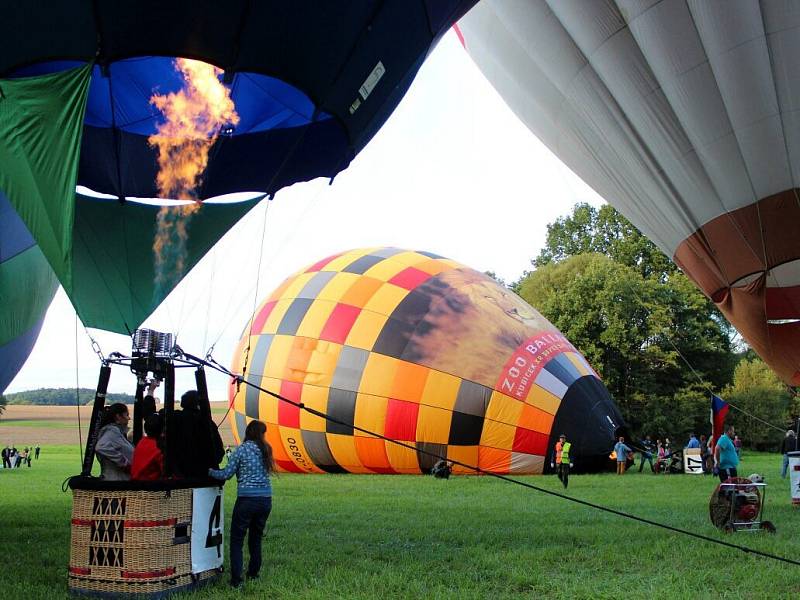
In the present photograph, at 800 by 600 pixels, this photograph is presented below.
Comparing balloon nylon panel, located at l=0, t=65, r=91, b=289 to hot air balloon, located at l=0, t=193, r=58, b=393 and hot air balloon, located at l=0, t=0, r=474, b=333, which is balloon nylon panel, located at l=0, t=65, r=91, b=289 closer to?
hot air balloon, located at l=0, t=0, r=474, b=333

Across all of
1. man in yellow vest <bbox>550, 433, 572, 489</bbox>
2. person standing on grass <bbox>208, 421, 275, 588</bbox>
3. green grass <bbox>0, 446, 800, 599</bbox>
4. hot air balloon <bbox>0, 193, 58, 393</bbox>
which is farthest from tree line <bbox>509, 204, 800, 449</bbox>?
person standing on grass <bbox>208, 421, 275, 588</bbox>

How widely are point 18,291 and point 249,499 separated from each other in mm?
4957

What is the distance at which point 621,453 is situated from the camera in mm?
13438

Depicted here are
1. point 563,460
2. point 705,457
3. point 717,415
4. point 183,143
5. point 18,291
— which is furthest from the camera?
point 705,457

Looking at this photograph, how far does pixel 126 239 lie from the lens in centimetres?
780

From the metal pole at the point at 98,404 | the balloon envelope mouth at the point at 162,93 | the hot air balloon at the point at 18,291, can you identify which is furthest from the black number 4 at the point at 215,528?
the hot air balloon at the point at 18,291

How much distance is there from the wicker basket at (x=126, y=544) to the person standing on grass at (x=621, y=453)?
1013 cm

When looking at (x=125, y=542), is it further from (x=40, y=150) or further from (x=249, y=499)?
(x=40, y=150)

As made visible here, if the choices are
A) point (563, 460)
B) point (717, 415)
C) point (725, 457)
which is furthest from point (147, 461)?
point (717, 415)

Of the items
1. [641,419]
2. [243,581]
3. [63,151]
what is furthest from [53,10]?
[641,419]

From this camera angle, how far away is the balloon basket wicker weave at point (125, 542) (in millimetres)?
4344

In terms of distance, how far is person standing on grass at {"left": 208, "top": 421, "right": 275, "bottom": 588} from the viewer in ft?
15.7

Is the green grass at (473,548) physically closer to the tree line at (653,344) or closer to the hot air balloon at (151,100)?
the hot air balloon at (151,100)

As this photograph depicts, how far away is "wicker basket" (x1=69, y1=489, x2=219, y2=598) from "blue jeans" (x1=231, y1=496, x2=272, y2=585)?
1.11 ft
